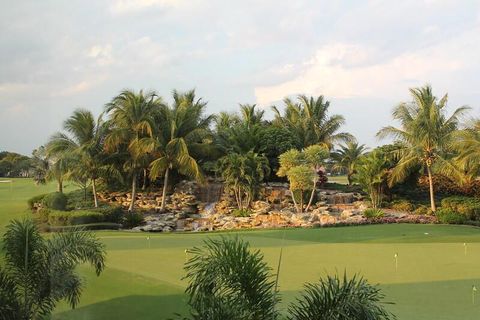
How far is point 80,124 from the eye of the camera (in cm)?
2270

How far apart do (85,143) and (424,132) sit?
1576 centimetres

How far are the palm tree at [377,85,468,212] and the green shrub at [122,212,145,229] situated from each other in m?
12.1

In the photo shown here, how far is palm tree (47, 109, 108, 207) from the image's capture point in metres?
22.1

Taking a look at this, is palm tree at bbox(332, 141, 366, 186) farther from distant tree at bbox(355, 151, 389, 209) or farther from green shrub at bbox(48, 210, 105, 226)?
green shrub at bbox(48, 210, 105, 226)

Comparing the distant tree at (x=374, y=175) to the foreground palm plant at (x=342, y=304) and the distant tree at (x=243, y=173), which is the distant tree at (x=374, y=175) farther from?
the foreground palm plant at (x=342, y=304)

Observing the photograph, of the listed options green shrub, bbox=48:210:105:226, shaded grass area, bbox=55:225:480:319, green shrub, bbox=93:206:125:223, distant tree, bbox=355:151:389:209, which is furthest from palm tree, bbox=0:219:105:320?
distant tree, bbox=355:151:389:209

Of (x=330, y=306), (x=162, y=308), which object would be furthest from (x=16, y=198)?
(x=330, y=306)

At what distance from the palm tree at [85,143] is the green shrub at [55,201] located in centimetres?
163

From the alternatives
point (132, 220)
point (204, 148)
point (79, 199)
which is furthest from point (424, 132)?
point (79, 199)

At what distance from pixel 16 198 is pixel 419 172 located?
20362mm

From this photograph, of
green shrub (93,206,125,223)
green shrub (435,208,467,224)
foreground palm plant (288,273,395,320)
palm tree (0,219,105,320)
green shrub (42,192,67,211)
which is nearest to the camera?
foreground palm plant (288,273,395,320)

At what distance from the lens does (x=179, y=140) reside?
2427cm

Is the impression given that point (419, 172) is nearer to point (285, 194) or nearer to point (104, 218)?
point (285, 194)

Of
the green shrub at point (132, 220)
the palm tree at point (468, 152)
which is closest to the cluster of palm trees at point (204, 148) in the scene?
the palm tree at point (468, 152)
